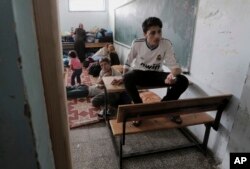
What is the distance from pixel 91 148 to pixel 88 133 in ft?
0.97

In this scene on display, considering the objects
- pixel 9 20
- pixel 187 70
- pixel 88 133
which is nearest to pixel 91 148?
pixel 88 133

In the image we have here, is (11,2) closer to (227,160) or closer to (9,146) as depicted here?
(9,146)

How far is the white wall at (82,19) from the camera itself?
21.6ft

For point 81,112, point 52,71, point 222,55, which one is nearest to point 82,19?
point 81,112

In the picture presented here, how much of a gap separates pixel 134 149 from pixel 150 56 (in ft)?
3.22

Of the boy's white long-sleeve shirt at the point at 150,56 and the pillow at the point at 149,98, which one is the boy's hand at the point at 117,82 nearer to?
the boy's white long-sleeve shirt at the point at 150,56

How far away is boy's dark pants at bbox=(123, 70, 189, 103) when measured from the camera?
5.98 feet

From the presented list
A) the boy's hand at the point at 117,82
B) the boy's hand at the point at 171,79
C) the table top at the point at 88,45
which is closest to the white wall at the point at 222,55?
the boy's hand at the point at 171,79

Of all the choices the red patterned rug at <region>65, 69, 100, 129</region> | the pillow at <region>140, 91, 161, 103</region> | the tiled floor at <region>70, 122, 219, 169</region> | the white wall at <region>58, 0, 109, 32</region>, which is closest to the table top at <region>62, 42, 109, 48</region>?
the white wall at <region>58, 0, 109, 32</region>

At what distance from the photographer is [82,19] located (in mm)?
6707

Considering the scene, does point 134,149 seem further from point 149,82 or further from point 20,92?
point 20,92

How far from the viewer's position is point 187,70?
213cm

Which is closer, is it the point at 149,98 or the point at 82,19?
the point at 149,98

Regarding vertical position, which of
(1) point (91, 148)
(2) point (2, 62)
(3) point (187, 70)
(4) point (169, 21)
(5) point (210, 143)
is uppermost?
(4) point (169, 21)
